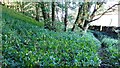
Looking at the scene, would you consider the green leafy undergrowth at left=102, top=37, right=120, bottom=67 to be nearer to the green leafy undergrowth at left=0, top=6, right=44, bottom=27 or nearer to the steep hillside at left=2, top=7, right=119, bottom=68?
the steep hillside at left=2, top=7, right=119, bottom=68

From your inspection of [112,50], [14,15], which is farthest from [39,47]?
[112,50]

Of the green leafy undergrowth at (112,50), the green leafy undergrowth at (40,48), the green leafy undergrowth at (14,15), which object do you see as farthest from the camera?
the green leafy undergrowth at (14,15)

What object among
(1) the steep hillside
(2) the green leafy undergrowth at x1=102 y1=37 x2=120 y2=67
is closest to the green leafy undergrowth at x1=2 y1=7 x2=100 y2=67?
(1) the steep hillside

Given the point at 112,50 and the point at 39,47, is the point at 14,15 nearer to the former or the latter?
the point at 39,47

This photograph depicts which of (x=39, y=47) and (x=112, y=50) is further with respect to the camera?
(x=112, y=50)

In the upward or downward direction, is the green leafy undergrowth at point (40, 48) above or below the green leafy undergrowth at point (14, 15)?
below

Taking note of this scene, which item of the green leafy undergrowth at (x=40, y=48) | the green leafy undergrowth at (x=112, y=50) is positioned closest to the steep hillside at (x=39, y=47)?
the green leafy undergrowth at (x=40, y=48)

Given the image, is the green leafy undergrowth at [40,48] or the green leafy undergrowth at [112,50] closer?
the green leafy undergrowth at [40,48]

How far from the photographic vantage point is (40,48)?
287cm

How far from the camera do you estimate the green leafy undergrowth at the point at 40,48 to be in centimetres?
253

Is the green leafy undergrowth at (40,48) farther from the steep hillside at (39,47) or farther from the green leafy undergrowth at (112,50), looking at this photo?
the green leafy undergrowth at (112,50)

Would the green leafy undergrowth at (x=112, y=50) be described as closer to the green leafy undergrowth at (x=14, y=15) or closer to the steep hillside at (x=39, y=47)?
the steep hillside at (x=39, y=47)

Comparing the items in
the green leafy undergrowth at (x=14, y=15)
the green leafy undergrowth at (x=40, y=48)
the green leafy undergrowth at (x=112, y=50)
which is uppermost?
the green leafy undergrowth at (x=14, y=15)

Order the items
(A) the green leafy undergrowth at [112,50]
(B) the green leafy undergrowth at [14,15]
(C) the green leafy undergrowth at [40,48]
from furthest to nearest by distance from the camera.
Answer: (B) the green leafy undergrowth at [14,15], (A) the green leafy undergrowth at [112,50], (C) the green leafy undergrowth at [40,48]
